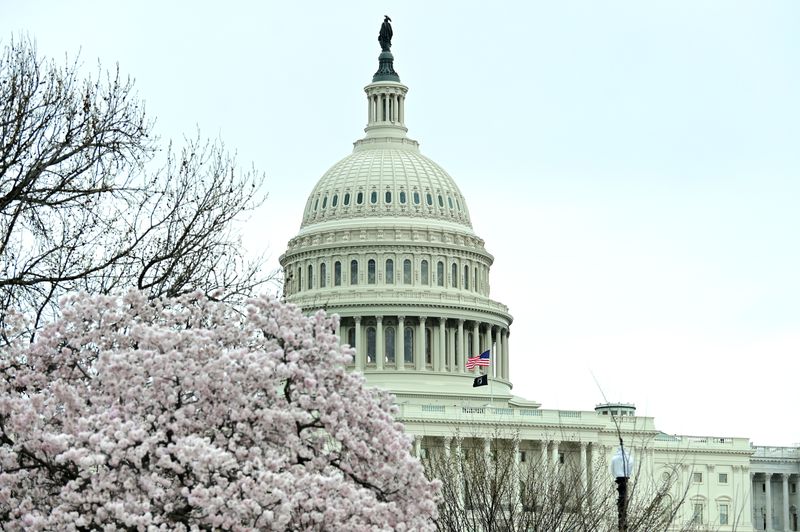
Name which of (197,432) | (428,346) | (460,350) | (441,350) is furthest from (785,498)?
(197,432)

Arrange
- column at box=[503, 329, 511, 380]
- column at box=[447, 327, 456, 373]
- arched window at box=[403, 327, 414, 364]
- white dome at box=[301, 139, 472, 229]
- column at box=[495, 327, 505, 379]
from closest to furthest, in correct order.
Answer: arched window at box=[403, 327, 414, 364] → column at box=[447, 327, 456, 373] → column at box=[495, 327, 505, 379] → column at box=[503, 329, 511, 380] → white dome at box=[301, 139, 472, 229]

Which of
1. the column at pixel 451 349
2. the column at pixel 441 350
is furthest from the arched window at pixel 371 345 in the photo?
the column at pixel 451 349

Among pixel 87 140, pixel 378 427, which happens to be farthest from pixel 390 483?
pixel 87 140

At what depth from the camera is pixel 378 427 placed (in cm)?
3356

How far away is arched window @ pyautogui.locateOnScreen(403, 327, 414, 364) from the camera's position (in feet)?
548

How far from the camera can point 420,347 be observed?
16662cm

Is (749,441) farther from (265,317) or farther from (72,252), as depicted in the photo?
(265,317)

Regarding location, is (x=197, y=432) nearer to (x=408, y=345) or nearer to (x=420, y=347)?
(x=420, y=347)

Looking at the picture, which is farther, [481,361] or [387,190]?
[387,190]

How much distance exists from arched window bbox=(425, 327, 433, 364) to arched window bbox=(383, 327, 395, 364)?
290cm

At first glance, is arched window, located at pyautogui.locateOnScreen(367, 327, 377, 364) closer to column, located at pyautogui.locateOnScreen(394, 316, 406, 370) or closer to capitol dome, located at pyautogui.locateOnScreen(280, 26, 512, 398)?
capitol dome, located at pyautogui.locateOnScreen(280, 26, 512, 398)

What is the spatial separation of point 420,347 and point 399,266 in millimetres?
8865

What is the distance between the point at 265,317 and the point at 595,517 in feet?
93.5

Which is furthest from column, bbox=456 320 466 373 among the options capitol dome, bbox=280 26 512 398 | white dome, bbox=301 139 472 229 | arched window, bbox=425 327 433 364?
white dome, bbox=301 139 472 229
